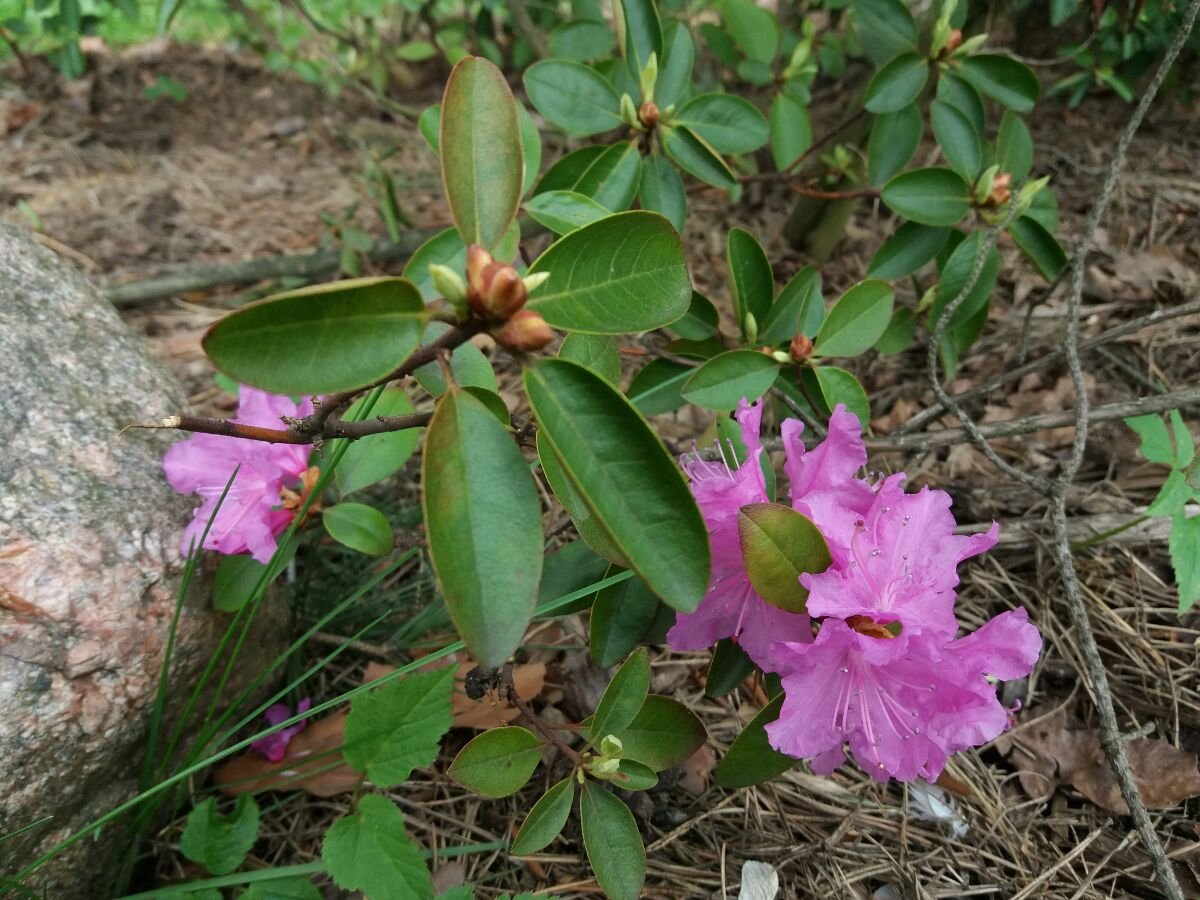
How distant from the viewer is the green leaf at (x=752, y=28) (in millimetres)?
2100

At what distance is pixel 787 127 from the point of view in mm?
2027

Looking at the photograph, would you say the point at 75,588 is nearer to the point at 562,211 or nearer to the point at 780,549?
the point at 562,211

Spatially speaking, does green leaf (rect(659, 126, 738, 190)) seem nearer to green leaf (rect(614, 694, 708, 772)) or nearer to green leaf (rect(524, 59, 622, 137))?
green leaf (rect(524, 59, 622, 137))

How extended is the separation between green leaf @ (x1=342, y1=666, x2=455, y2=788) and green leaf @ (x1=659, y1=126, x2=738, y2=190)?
1084 mm

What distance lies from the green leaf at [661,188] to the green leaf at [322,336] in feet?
3.29

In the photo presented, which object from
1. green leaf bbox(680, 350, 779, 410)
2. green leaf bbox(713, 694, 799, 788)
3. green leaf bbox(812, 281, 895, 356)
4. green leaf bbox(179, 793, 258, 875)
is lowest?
green leaf bbox(179, 793, 258, 875)

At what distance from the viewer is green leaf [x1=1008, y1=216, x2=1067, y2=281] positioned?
1.68 m

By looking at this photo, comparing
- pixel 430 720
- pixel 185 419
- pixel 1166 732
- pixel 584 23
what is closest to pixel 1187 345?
pixel 1166 732

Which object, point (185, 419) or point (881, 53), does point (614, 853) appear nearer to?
point (185, 419)

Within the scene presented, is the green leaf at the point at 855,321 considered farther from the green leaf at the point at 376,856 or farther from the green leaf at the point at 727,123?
the green leaf at the point at 376,856

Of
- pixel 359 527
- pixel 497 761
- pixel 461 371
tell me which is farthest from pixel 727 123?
pixel 497 761

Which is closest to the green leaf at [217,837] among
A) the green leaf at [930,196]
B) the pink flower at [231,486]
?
the pink flower at [231,486]

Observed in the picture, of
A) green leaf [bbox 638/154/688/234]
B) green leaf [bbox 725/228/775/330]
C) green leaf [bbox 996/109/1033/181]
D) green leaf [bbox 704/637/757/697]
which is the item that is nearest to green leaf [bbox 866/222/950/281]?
green leaf [bbox 996/109/1033/181]

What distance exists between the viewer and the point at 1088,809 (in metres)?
1.45
